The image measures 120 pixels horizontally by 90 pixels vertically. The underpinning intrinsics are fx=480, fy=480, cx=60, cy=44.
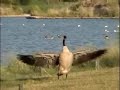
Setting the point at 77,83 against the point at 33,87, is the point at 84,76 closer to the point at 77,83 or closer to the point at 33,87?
the point at 77,83

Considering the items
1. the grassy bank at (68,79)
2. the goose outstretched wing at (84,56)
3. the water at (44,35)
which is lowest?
the water at (44,35)

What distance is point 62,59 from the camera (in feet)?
29.5

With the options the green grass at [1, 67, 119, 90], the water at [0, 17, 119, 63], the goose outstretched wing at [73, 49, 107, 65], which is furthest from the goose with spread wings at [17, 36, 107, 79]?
the water at [0, 17, 119, 63]

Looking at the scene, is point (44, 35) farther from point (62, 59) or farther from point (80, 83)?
point (80, 83)

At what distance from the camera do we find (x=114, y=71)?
1023 cm

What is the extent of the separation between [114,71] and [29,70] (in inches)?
105

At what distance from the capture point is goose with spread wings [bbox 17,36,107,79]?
29.5 ft

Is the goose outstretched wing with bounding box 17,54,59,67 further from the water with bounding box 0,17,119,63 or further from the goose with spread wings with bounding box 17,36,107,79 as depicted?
the water with bounding box 0,17,119,63

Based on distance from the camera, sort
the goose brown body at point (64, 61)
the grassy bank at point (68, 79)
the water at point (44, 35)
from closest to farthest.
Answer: the grassy bank at point (68, 79) → the goose brown body at point (64, 61) → the water at point (44, 35)

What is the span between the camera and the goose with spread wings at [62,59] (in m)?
9.00

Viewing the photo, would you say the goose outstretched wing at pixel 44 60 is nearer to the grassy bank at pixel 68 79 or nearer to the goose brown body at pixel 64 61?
the goose brown body at pixel 64 61

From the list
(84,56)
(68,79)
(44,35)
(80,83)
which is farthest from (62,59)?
(44,35)

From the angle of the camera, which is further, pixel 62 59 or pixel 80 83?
pixel 62 59

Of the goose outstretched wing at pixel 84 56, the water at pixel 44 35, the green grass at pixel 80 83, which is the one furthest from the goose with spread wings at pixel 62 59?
the water at pixel 44 35
